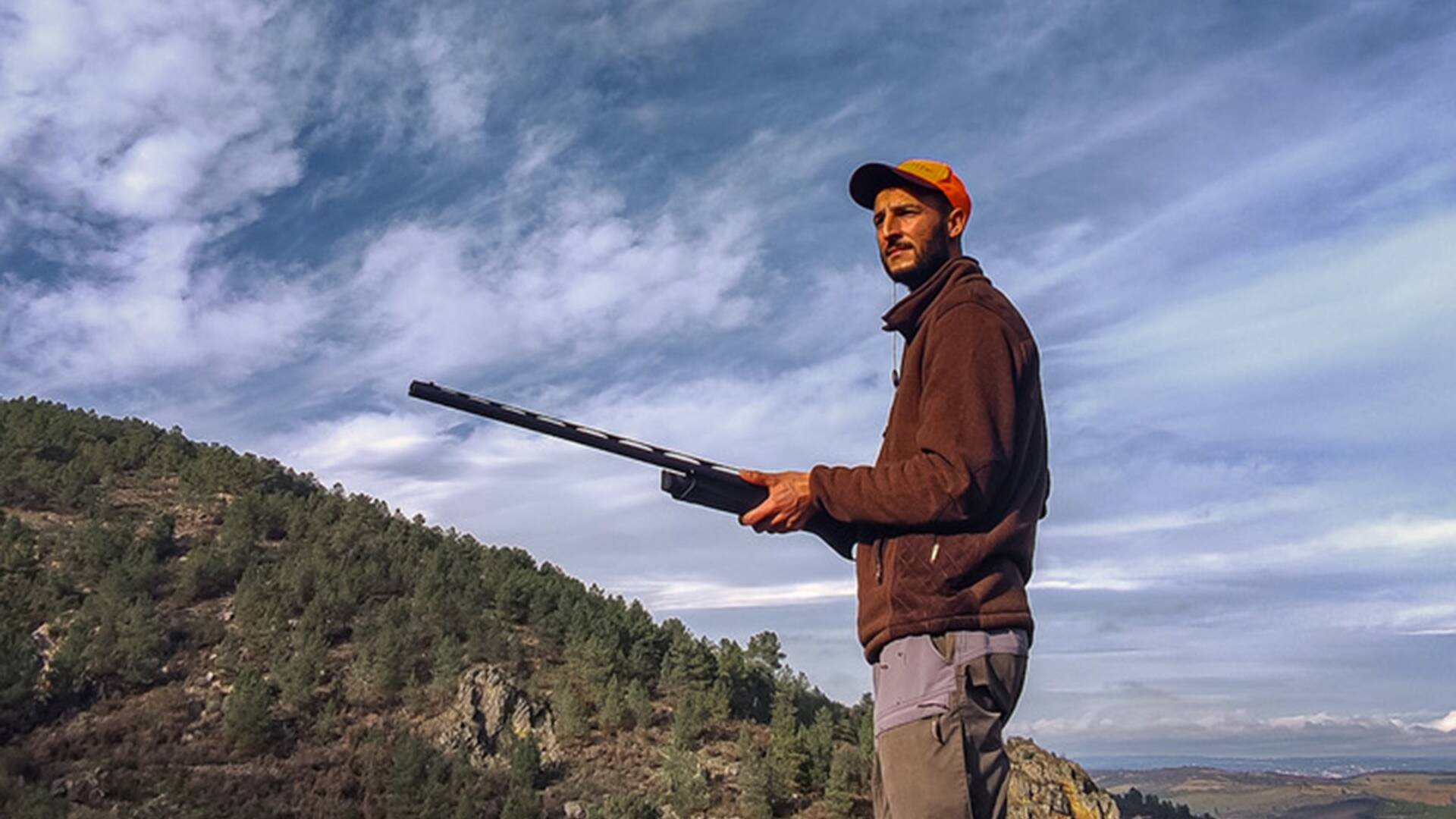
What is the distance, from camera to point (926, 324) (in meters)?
3.69

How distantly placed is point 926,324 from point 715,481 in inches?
38.3

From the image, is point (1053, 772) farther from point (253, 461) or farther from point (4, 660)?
point (253, 461)

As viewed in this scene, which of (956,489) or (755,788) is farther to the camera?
(755,788)

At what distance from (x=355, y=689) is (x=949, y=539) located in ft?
76.5

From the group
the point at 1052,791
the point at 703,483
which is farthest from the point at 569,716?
the point at 703,483

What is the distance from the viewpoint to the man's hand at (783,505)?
363cm

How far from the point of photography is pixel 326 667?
24.6 m

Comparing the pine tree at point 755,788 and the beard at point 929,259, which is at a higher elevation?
the beard at point 929,259

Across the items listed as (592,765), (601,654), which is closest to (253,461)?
(601,654)

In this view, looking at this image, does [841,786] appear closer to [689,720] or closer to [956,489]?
[689,720]

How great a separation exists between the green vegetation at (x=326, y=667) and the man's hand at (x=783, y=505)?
1678 cm

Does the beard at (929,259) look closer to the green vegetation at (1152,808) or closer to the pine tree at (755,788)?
the pine tree at (755,788)

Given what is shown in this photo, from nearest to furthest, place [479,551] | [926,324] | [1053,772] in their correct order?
[926,324] → [1053,772] → [479,551]

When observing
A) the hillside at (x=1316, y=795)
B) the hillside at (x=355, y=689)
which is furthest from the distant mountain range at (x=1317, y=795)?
the hillside at (x=355, y=689)
